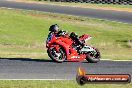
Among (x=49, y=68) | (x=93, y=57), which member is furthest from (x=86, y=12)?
(x=49, y=68)

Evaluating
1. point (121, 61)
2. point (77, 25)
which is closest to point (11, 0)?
point (77, 25)

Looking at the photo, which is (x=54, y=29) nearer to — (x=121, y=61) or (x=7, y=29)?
(x=121, y=61)

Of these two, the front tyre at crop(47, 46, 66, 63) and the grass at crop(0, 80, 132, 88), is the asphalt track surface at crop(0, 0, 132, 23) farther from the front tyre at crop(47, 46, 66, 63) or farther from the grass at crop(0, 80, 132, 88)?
the grass at crop(0, 80, 132, 88)

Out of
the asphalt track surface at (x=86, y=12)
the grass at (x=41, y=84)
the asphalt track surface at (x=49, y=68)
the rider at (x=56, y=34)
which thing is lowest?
the asphalt track surface at (x=86, y=12)

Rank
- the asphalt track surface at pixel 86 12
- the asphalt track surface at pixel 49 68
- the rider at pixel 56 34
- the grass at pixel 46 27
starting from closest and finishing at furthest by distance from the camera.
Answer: the asphalt track surface at pixel 49 68
the rider at pixel 56 34
the grass at pixel 46 27
the asphalt track surface at pixel 86 12

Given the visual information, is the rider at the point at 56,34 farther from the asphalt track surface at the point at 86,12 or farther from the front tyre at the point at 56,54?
the asphalt track surface at the point at 86,12

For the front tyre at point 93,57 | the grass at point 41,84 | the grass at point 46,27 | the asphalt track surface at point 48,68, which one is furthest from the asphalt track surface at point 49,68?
the grass at point 46,27

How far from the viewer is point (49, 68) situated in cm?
1589

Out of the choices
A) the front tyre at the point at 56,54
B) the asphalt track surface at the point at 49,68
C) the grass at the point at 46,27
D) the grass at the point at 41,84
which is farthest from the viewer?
the grass at the point at 46,27

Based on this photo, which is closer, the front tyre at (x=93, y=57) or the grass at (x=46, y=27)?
the front tyre at (x=93, y=57)

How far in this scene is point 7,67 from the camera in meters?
15.7

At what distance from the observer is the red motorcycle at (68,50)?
17.3m

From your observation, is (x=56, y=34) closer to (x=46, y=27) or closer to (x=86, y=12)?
(x=46, y=27)

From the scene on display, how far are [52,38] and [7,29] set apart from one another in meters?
22.1
